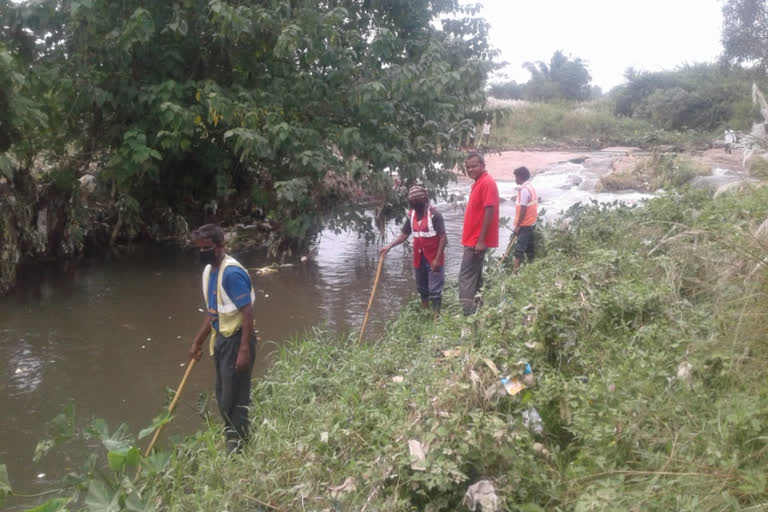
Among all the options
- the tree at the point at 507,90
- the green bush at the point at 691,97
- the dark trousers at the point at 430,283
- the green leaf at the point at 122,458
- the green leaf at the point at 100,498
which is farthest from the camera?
the tree at the point at 507,90

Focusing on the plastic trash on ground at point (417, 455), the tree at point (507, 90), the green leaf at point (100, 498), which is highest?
the tree at point (507, 90)

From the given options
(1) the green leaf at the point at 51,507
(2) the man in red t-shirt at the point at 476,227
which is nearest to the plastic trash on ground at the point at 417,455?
(1) the green leaf at the point at 51,507

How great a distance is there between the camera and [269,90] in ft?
33.7

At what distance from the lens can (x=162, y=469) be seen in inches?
159

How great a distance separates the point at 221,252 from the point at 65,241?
803cm

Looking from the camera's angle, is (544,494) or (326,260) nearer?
(544,494)

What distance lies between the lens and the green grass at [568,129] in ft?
106

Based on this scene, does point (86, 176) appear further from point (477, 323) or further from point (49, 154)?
point (477, 323)

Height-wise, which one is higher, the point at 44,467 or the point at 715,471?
the point at 715,471

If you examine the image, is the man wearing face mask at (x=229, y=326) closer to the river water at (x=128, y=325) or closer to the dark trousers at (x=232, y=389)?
the dark trousers at (x=232, y=389)

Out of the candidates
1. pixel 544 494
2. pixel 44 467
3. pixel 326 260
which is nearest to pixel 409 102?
pixel 326 260

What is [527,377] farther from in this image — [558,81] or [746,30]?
[558,81]

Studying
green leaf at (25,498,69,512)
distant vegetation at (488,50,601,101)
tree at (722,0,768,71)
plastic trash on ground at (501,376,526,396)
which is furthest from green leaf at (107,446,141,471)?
distant vegetation at (488,50,601,101)

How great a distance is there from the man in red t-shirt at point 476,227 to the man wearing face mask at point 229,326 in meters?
2.46
